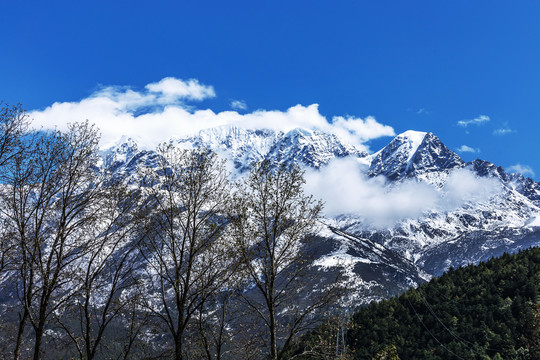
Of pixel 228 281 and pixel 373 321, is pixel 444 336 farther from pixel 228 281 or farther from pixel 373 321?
pixel 228 281

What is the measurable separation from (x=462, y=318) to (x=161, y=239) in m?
122

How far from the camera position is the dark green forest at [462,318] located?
112 metres

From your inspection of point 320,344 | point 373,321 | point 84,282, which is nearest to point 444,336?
point 373,321

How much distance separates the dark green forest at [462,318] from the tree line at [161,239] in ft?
295

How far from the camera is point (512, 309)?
122m

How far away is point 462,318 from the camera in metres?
124

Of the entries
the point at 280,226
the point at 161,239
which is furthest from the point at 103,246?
the point at 280,226

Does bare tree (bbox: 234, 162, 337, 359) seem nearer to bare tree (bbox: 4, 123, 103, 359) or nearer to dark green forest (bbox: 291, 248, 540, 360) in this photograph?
bare tree (bbox: 4, 123, 103, 359)

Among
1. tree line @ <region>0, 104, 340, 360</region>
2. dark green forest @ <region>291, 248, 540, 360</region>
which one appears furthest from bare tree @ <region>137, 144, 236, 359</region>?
dark green forest @ <region>291, 248, 540, 360</region>

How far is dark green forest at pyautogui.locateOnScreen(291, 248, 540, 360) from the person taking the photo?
11194cm

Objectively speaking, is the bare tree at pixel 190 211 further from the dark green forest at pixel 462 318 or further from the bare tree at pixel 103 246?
the dark green forest at pixel 462 318

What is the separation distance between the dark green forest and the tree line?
8984 centimetres

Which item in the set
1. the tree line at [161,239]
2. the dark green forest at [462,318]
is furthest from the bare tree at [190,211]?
the dark green forest at [462,318]

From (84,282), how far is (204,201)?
8095 mm
